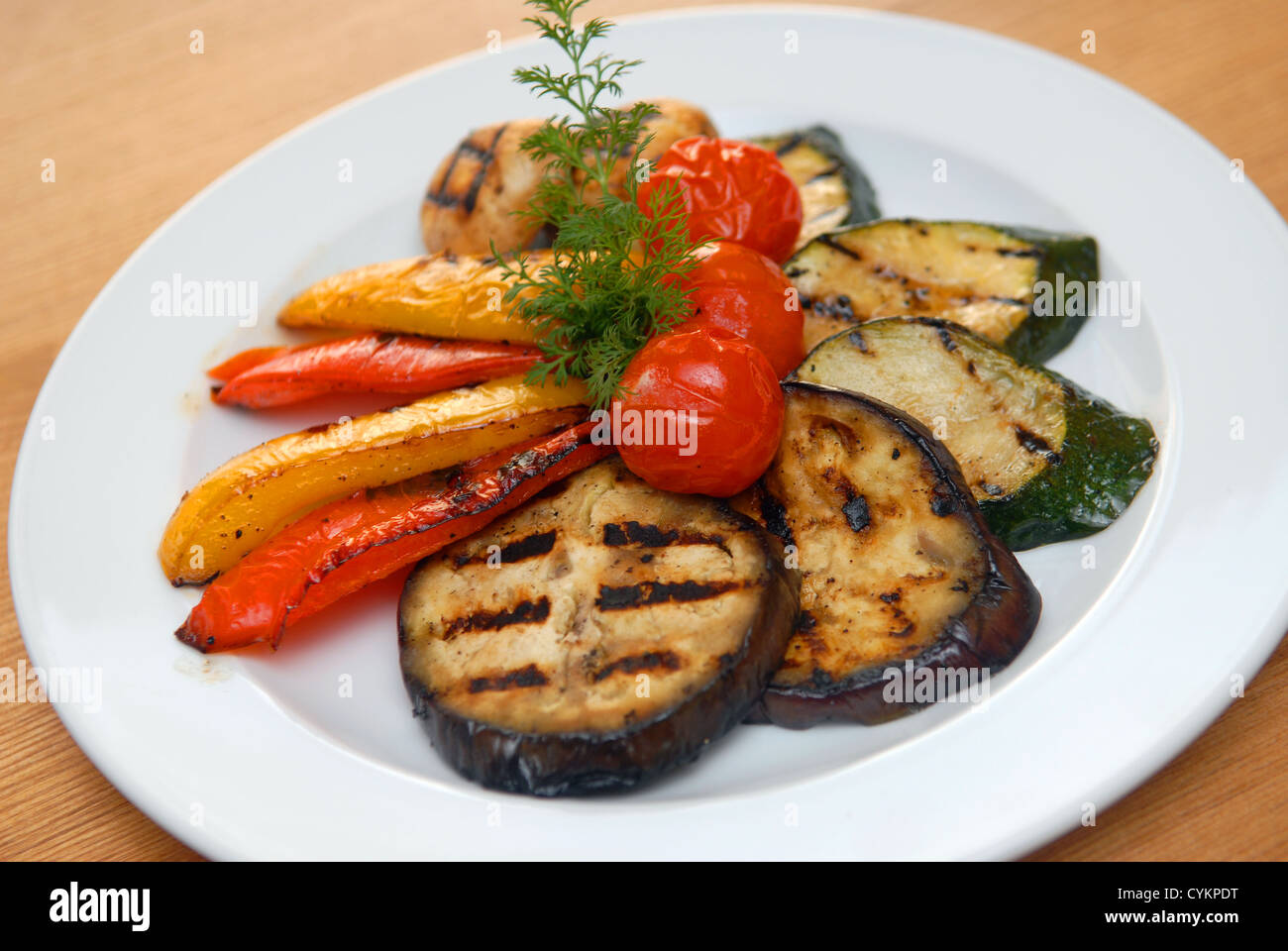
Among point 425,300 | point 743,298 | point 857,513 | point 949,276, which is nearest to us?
point 857,513

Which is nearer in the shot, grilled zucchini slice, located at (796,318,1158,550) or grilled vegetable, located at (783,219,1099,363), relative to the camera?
grilled zucchini slice, located at (796,318,1158,550)

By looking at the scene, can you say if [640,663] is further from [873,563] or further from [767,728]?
[873,563]

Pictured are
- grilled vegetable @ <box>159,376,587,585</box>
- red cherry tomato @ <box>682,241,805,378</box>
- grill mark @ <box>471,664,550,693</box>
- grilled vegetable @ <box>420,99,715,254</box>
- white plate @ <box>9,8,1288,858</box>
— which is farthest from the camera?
grilled vegetable @ <box>420,99,715,254</box>

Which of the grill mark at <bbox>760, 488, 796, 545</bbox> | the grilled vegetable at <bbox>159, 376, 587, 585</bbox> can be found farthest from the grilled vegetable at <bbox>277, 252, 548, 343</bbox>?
the grill mark at <bbox>760, 488, 796, 545</bbox>

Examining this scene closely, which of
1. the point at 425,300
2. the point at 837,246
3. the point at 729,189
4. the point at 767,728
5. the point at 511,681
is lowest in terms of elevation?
the point at 767,728

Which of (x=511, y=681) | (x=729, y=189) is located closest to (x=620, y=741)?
(x=511, y=681)

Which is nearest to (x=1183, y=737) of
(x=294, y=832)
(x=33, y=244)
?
(x=294, y=832)

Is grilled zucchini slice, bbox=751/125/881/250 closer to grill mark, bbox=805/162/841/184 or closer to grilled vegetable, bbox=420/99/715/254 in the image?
grill mark, bbox=805/162/841/184

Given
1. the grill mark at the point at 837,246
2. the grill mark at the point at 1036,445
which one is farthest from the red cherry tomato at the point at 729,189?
the grill mark at the point at 1036,445
